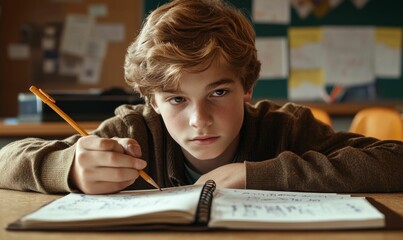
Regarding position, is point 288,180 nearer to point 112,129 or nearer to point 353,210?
point 353,210

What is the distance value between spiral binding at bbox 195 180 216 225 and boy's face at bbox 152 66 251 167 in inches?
6.7

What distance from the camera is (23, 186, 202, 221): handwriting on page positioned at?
79 centimetres

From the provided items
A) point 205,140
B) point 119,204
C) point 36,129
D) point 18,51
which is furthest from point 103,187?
point 18,51

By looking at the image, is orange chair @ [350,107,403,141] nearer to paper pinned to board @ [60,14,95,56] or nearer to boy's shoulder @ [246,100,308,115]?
A: boy's shoulder @ [246,100,308,115]

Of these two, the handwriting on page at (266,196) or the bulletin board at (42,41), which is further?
the bulletin board at (42,41)

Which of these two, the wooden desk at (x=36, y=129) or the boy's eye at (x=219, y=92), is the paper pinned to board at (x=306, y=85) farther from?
the boy's eye at (x=219, y=92)

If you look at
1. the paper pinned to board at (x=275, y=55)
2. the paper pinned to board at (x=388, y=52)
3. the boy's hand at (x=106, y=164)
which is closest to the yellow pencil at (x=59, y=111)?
the boy's hand at (x=106, y=164)

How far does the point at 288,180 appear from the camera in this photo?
41.4 inches

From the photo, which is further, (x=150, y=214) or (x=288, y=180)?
(x=288, y=180)

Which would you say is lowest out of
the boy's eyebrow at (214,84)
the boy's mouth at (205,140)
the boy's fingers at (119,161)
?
the boy's mouth at (205,140)

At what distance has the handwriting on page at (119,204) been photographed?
2.58 feet

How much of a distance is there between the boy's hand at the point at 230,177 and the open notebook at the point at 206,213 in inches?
4.2

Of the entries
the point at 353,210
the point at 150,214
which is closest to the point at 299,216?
the point at 353,210

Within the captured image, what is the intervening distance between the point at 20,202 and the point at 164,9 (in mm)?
552
